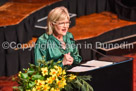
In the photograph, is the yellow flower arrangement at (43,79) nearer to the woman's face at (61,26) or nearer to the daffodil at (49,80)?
the daffodil at (49,80)

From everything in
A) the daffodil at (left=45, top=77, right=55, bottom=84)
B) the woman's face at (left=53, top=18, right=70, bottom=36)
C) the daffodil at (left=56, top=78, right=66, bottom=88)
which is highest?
the woman's face at (left=53, top=18, right=70, bottom=36)

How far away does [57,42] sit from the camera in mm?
2436

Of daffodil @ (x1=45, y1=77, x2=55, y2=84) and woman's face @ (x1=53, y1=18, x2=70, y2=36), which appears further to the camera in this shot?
woman's face @ (x1=53, y1=18, x2=70, y2=36)

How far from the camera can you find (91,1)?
6984 millimetres

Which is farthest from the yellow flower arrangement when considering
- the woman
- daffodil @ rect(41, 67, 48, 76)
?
the woman

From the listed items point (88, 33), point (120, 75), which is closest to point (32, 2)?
point (88, 33)

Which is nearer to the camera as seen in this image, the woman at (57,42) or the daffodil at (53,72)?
the daffodil at (53,72)

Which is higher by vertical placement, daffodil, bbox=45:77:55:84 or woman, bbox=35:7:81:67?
woman, bbox=35:7:81:67

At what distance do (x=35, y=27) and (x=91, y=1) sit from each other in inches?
78.2

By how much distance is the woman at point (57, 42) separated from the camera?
2.29m

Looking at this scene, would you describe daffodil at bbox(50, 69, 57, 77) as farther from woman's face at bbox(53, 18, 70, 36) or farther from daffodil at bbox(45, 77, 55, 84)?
woman's face at bbox(53, 18, 70, 36)

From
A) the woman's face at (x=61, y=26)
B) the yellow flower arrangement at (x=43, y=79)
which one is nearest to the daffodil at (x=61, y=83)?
the yellow flower arrangement at (x=43, y=79)

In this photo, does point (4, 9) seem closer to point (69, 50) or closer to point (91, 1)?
point (91, 1)

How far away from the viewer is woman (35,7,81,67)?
229 centimetres
